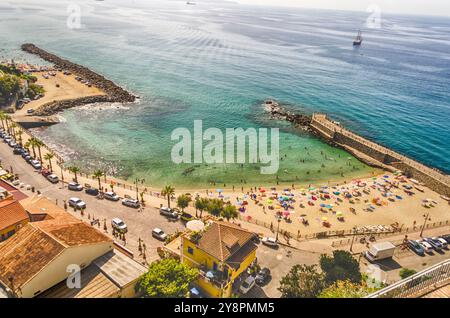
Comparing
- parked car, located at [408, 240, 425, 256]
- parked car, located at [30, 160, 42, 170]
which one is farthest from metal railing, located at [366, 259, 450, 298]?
parked car, located at [30, 160, 42, 170]

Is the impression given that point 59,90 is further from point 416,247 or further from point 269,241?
point 416,247

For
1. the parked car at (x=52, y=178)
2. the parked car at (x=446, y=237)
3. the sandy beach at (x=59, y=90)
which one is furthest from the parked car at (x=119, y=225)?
the sandy beach at (x=59, y=90)

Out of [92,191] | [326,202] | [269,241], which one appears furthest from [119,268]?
[326,202]

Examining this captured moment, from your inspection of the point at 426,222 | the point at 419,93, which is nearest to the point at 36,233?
the point at 426,222

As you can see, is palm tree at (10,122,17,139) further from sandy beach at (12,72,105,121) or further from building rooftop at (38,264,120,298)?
A: building rooftop at (38,264,120,298)
